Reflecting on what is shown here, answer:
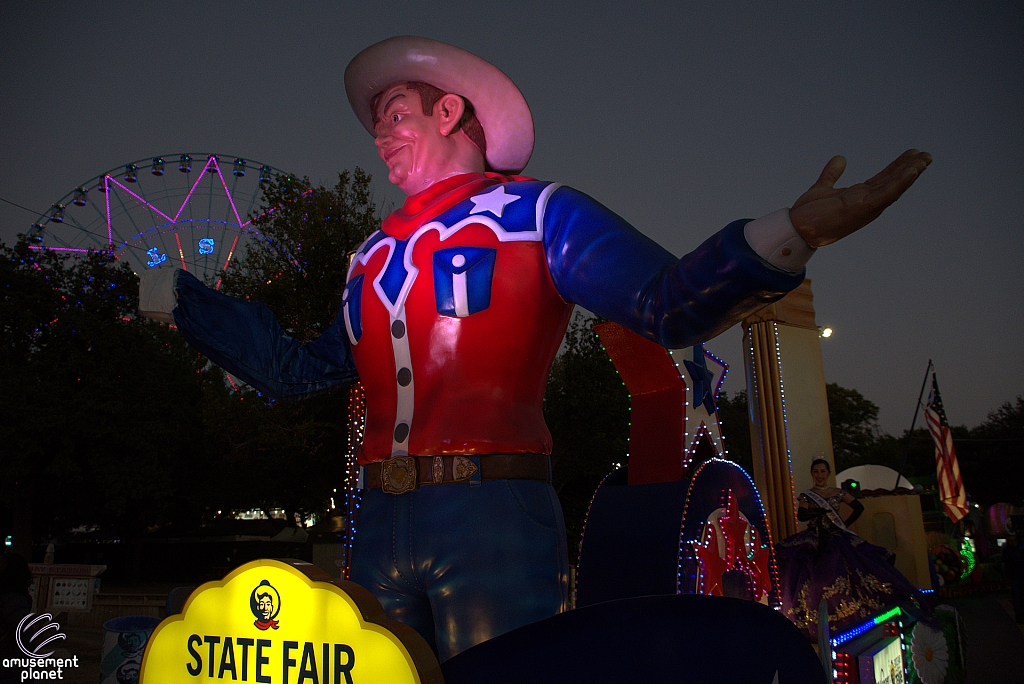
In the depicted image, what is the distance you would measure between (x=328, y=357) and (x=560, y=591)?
3.51 ft

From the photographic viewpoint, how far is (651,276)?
1.66 metres

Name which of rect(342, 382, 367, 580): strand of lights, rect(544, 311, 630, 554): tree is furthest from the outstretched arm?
rect(544, 311, 630, 554): tree

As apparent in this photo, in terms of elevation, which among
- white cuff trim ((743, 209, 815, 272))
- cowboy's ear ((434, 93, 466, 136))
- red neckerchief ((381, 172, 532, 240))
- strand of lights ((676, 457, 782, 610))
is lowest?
strand of lights ((676, 457, 782, 610))

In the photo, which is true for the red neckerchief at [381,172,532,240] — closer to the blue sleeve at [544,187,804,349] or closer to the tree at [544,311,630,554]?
the blue sleeve at [544,187,804,349]

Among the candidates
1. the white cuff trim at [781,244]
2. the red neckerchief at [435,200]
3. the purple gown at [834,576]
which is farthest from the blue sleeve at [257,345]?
the purple gown at [834,576]

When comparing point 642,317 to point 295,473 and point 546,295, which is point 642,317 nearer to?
point 546,295

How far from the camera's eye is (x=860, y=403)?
37.8m

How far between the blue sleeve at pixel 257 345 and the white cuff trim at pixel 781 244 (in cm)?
137

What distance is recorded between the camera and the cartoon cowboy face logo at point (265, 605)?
126 centimetres

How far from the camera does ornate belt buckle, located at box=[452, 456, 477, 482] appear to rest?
175cm

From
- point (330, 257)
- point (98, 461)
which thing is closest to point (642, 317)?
point (330, 257)

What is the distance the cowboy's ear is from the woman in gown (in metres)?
5.01

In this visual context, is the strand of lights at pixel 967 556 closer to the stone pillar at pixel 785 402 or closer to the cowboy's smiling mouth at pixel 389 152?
the stone pillar at pixel 785 402

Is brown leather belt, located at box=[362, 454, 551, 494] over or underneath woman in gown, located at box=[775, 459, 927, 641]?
over
